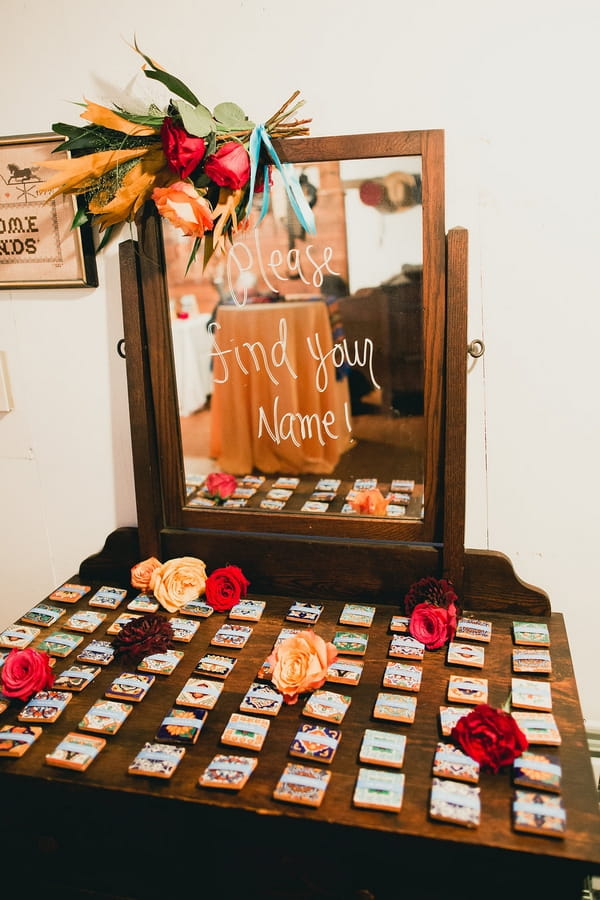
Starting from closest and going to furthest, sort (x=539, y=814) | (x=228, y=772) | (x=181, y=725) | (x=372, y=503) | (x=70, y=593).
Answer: (x=539, y=814), (x=228, y=772), (x=181, y=725), (x=372, y=503), (x=70, y=593)

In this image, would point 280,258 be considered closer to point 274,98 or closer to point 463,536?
point 274,98

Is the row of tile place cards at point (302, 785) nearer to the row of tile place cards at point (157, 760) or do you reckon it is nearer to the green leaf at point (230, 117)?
the row of tile place cards at point (157, 760)

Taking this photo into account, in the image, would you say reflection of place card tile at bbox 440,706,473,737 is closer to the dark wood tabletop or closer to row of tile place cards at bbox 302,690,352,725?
the dark wood tabletop

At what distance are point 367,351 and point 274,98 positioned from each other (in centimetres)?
55

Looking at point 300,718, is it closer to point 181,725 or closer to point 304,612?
point 181,725

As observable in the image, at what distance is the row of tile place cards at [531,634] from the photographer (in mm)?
1401

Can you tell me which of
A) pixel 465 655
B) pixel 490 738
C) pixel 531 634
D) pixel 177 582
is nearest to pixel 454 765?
pixel 490 738

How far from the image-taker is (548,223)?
4.59 feet

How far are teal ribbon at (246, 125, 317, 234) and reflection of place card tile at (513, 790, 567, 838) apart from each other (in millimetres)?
1067

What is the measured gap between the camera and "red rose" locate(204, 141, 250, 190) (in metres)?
1.37

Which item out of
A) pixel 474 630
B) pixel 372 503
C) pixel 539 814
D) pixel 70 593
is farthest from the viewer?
pixel 70 593

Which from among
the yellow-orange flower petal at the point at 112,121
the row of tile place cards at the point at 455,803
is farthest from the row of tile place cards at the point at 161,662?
the yellow-orange flower petal at the point at 112,121

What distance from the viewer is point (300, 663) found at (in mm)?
1310

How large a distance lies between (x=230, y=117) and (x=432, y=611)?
1.06m
